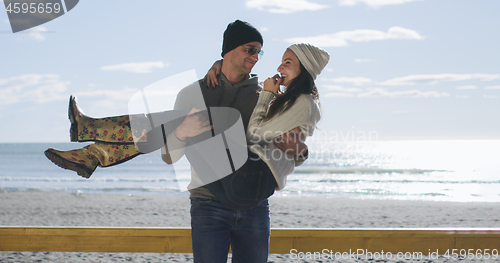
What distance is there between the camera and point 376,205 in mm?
10000

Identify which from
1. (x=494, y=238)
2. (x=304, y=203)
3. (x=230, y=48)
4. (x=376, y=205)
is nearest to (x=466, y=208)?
(x=376, y=205)

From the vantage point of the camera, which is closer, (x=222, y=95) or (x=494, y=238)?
(x=222, y=95)

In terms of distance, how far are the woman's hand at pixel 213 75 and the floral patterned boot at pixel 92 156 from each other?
0.47 m

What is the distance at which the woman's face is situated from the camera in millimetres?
1562

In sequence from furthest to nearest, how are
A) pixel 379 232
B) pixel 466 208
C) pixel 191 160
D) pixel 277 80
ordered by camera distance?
pixel 466 208 → pixel 379 232 → pixel 191 160 → pixel 277 80

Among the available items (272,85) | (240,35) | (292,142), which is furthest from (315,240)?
(240,35)

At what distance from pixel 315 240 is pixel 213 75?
1.12 metres

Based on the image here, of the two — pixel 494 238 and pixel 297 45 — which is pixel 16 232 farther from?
pixel 494 238

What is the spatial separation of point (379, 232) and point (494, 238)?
707 mm

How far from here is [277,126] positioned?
1.45 metres

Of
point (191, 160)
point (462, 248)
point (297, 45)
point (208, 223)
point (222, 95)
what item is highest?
point (297, 45)

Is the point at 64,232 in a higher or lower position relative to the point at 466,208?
higher

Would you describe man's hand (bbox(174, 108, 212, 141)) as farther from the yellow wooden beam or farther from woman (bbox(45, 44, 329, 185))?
the yellow wooden beam

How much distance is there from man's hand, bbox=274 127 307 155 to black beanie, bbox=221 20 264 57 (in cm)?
56
